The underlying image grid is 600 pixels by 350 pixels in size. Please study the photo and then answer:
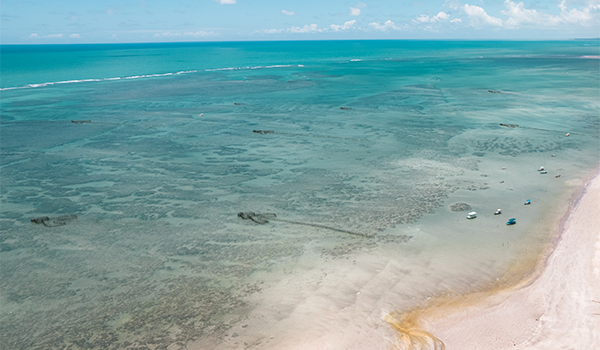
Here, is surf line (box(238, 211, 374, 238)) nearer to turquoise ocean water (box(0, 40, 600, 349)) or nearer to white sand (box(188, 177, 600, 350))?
turquoise ocean water (box(0, 40, 600, 349))

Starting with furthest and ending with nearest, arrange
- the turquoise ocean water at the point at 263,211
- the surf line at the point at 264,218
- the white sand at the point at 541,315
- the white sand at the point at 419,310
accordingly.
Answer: the surf line at the point at 264,218 → the turquoise ocean water at the point at 263,211 → the white sand at the point at 419,310 → the white sand at the point at 541,315

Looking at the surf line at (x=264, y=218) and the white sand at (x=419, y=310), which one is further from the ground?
the surf line at (x=264, y=218)

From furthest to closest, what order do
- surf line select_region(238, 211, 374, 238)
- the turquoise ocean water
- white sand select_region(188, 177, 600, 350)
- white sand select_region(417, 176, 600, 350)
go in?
1. surf line select_region(238, 211, 374, 238)
2. the turquoise ocean water
3. white sand select_region(188, 177, 600, 350)
4. white sand select_region(417, 176, 600, 350)

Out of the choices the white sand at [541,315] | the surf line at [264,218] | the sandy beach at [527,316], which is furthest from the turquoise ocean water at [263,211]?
the white sand at [541,315]

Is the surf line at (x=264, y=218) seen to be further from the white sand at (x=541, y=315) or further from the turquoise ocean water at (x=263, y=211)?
the white sand at (x=541, y=315)

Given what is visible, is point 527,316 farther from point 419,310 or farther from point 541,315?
point 419,310

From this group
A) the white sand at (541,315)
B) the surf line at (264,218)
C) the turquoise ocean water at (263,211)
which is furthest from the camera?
the surf line at (264,218)

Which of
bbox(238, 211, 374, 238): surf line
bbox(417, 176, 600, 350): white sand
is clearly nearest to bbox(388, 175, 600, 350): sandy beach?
bbox(417, 176, 600, 350): white sand

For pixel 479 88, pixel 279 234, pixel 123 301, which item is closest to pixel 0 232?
pixel 123 301

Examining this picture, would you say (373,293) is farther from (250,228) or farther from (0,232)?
(0,232)
